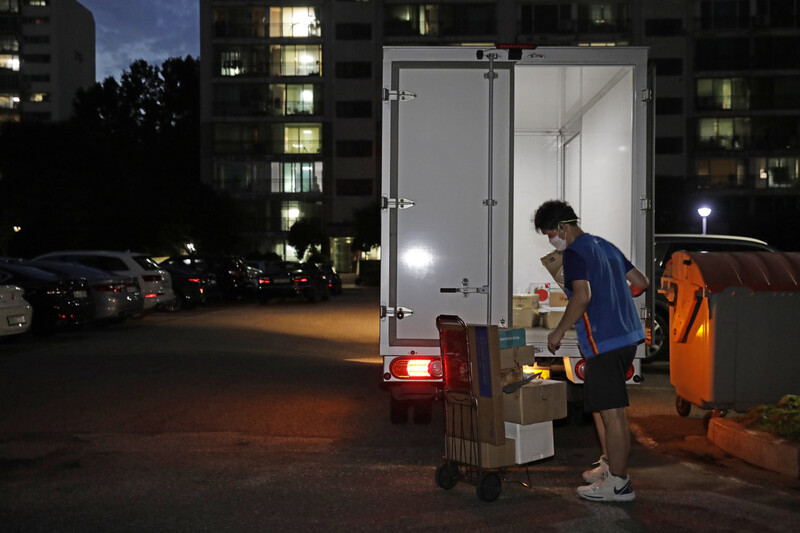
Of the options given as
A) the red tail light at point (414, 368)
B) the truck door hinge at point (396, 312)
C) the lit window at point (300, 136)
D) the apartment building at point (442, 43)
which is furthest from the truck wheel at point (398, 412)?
the lit window at point (300, 136)

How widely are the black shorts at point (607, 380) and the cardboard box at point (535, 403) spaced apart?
291 millimetres

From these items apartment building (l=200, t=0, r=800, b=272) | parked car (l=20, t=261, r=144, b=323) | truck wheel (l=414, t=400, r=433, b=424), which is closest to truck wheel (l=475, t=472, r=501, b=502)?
truck wheel (l=414, t=400, r=433, b=424)

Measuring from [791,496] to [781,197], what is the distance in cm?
6018

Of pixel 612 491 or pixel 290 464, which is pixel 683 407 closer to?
pixel 612 491

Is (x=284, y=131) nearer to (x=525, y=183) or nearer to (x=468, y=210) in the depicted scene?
(x=525, y=183)

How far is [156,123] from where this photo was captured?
80875mm

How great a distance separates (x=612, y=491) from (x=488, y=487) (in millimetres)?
793

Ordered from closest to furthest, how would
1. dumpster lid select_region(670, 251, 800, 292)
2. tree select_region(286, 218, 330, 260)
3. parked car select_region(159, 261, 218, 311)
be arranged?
1. dumpster lid select_region(670, 251, 800, 292)
2. parked car select_region(159, 261, 218, 311)
3. tree select_region(286, 218, 330, 260)

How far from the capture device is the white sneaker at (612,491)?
232 inches

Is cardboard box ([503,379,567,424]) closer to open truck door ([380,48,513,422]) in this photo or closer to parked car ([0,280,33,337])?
open truck door ([380,48,513,422])

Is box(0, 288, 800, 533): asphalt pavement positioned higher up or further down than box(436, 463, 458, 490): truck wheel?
further down

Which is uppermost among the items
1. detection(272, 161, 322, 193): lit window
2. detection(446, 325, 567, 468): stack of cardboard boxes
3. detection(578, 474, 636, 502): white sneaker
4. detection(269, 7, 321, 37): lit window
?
detection(269, 7, 321, 37): lit window

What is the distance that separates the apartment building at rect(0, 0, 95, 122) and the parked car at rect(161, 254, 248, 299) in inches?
3090

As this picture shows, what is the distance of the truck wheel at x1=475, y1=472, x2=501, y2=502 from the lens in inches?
233
